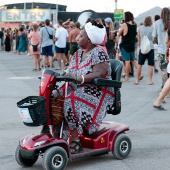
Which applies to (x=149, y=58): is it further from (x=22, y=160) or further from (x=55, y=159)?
(x=55, y=159)

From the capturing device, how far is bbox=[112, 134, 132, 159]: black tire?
6.23 meters

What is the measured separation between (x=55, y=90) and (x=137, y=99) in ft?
18.8

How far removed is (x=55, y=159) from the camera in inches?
224

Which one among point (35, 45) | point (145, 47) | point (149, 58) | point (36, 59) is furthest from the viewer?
point (36, 59)

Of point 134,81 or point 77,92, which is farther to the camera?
point 134,81

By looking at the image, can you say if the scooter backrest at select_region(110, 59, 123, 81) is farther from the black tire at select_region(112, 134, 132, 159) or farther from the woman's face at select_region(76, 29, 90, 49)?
the black tire at select_region(112, 134, 132, 159)

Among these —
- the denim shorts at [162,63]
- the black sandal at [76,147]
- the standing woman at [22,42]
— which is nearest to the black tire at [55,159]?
the black sandal at [76,147]

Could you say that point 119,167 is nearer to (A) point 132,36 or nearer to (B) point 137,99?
(B) point 137,99

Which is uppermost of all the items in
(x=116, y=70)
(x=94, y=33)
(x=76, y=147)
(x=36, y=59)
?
(x=94, y=33)

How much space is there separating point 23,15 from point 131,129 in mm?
44236

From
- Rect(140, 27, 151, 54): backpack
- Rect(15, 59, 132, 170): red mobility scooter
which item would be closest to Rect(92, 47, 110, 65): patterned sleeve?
Rect(15, 59, 132, 170): red mobility scooter

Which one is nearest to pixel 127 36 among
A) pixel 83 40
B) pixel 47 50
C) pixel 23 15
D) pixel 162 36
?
pixel 162 36

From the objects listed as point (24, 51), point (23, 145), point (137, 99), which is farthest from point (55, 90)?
point (24, 51)

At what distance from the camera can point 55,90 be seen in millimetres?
5898
